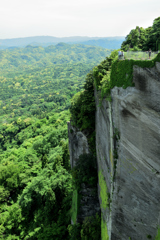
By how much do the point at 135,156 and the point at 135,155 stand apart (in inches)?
3.1

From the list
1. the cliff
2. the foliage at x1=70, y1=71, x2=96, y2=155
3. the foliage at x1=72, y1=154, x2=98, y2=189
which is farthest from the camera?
the foliage at x1=70, y1=71, x2=96, y2=155

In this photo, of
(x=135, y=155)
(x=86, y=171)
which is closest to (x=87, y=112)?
(x=86, y=171)

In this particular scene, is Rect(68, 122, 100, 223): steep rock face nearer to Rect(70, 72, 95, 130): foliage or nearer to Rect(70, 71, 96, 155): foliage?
Rect(70, 71, 96, 155): foliage

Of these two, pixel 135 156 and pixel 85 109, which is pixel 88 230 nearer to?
pixel 135 156

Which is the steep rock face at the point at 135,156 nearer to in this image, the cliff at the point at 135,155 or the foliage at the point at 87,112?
the cliff at the point at 135,155

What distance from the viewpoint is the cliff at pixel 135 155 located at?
1042 cm

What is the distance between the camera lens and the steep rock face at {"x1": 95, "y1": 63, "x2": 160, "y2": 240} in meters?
10.4

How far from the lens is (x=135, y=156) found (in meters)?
12.1

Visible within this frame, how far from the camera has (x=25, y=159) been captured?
4775 centimetres

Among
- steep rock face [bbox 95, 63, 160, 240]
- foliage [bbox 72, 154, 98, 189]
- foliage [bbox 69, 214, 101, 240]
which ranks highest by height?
steep rock face [bbox 95, 63, 160, 240]

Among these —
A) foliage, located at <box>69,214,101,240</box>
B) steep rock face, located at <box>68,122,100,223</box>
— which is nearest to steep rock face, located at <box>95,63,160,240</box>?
foliage, located at <box>69,214,101,240</box>

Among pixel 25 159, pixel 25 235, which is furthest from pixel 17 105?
pixel 25 235

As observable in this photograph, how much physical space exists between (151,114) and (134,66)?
3.19 metres

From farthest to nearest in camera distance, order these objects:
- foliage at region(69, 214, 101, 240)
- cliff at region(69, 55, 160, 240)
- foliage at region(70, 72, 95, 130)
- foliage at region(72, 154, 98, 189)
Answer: foliage at region(70, 72, 95, 130) < foliage at region(72, 154, 98, 189) < foliage at region(69, 214, 101, 240) < cliff at region(69, 55, 160, 240)
